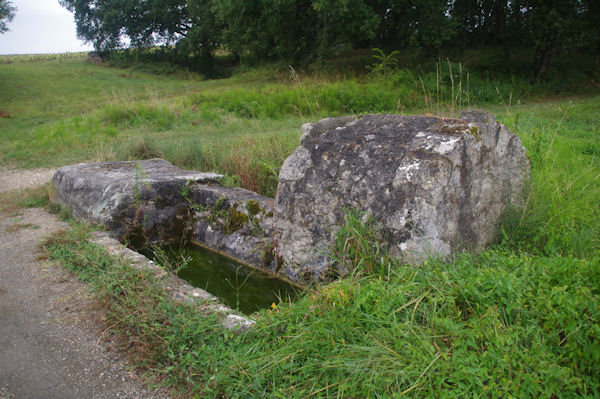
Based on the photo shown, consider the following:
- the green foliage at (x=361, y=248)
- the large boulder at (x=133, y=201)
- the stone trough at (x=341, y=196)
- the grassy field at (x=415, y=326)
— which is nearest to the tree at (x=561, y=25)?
the grassy field at (x=415, y=326)

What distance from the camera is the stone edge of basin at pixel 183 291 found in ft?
8.73

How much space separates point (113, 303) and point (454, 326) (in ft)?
7.28

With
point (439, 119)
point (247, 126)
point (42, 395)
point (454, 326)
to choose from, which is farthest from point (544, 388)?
point (247, 126)

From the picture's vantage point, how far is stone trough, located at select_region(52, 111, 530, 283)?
9.78ft

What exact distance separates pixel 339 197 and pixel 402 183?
0.59 meters

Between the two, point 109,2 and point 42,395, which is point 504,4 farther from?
point 109,2

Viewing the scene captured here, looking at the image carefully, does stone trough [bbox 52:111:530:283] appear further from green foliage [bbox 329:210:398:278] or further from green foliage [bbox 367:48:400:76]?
green foliage [bbox 367:48:400:76]

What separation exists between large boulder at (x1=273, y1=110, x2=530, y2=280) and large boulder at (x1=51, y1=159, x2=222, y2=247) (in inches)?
66.4

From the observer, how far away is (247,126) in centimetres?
1004

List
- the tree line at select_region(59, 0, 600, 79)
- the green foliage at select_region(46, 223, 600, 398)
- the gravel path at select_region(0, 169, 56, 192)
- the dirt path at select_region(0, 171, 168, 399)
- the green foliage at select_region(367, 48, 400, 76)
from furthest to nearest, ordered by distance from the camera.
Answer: the tree line at select_region(59, 0, 600, 79), the green foliage at select_region(367, 48, 400, 76), the gravel path at select_region(0, 169, 56, 192), the dirt path at select_region(0, 171, 168, 399), the green foliage at select_region(46, 223, 600, 398)

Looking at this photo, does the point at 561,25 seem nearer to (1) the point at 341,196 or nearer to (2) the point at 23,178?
(1) the point at 341,196

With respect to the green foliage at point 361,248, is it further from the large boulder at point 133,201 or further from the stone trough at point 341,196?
the large boulder at point 133,201

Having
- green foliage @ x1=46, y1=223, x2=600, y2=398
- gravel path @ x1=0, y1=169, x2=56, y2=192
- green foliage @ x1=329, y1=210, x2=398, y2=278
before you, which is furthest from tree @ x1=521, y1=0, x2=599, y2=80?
gravel path @ x1=0, y1=169, x2=56, y2=192

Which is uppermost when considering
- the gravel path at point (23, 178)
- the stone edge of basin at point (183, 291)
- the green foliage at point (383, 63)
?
the green foliage at point (383, 63)
